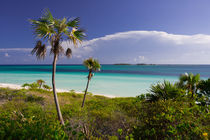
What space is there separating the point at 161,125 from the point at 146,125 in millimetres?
498

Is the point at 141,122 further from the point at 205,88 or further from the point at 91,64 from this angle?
the point at 91,64

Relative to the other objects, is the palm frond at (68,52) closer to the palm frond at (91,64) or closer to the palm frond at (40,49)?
the palm frond at (40,49)

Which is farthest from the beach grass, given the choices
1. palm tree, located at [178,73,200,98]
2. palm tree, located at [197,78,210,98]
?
palm tree, located at [178,73,200,98]

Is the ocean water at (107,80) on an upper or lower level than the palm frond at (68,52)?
lower

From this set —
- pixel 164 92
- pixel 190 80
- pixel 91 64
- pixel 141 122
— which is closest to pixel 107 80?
pixel 91 64

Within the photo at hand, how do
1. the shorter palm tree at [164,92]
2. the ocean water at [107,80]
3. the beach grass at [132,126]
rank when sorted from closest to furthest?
the beach grass at [132,126] → the shorter palm tree at [164,92] → the ocean water at [107,80]

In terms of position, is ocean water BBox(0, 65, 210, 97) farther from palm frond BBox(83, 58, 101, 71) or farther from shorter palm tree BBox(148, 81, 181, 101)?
palm frond BBox(83, 58, 101, 71)

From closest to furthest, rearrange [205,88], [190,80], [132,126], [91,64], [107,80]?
[132,126] < [205,88] < [190,80] < [91,64] < [107,80]

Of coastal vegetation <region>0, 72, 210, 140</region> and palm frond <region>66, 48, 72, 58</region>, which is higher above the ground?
palm frond <region>66, 48, 72, 58</region>

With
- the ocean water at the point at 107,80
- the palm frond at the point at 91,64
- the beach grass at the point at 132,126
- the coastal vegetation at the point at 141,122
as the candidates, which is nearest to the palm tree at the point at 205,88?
the coastal vegetation at the point at 141,122

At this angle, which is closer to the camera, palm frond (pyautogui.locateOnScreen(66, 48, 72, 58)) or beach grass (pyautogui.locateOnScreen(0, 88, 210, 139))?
beach grass (pyautogui.locateOnScreen(0, 88, 210, 139))

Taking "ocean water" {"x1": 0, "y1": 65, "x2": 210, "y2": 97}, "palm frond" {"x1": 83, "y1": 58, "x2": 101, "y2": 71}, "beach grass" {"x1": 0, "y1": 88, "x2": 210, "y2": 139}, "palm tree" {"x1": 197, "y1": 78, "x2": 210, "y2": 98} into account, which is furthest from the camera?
"ocean water" {"x1": 0, "y1": 65, "x2": 210, "y2": 97}

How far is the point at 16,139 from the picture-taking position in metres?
2.46

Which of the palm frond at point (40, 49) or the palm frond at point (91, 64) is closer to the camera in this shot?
the palm frond at point (40, 49)
